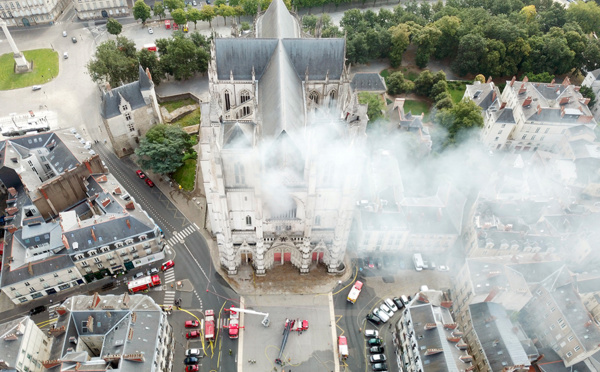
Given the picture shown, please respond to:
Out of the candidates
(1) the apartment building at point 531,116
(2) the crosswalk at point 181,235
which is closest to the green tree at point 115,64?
(2) the crosswalk at point 181,235

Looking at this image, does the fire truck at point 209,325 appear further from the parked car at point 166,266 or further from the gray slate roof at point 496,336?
the gray slate roof at point 496,336

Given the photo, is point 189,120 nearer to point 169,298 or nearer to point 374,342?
point 169,298

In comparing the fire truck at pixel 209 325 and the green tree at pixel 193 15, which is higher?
the green tree at pixel 193 15

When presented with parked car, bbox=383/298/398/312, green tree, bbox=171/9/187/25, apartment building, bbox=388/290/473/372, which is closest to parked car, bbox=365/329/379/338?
apartment building, bbox=388/290/473/372

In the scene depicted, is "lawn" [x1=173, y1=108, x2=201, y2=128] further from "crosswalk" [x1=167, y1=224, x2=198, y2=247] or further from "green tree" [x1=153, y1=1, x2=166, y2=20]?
"green tree" [x1=153, y1=1, x2=166, y2=20]

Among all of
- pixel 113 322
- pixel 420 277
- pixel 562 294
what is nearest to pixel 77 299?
pixel 113 322

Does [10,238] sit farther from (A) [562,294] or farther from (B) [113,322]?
(A) [562,294]
